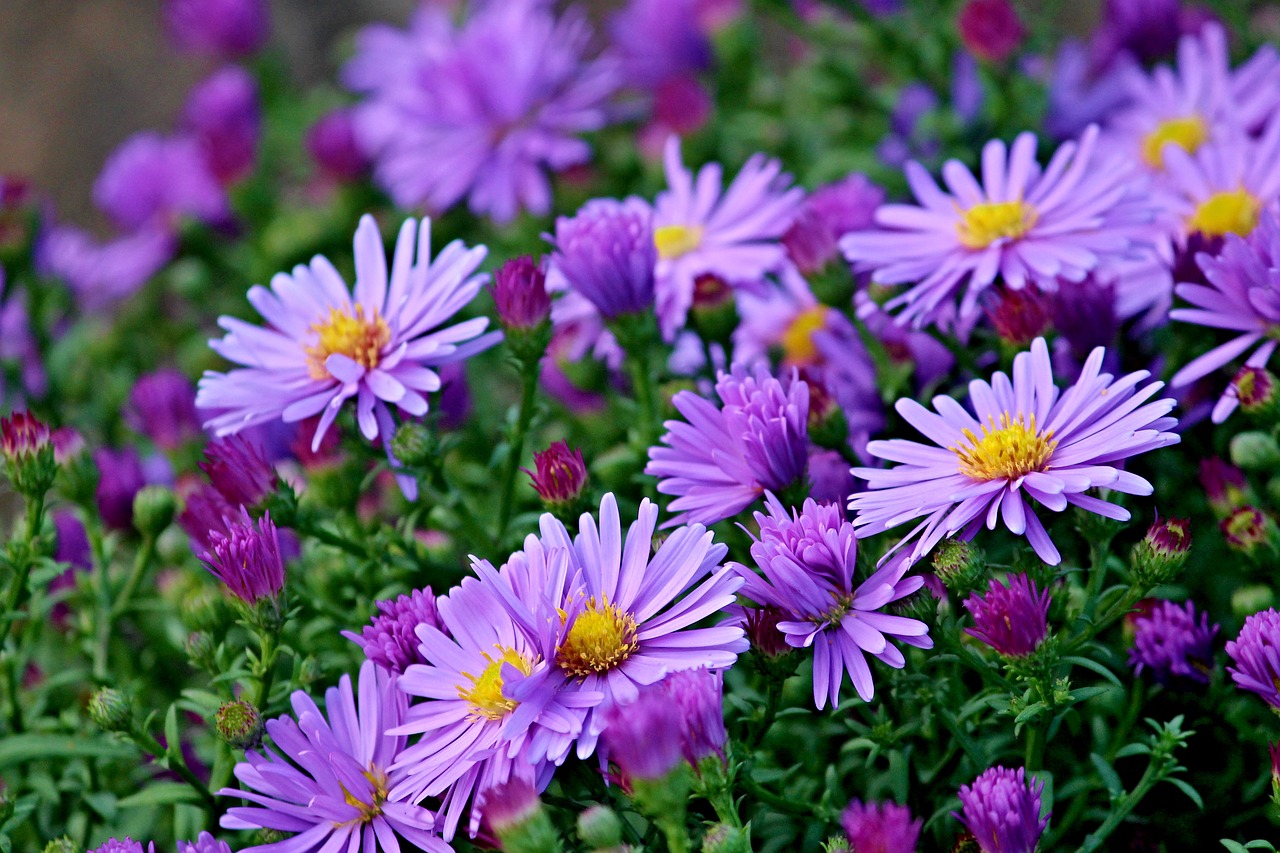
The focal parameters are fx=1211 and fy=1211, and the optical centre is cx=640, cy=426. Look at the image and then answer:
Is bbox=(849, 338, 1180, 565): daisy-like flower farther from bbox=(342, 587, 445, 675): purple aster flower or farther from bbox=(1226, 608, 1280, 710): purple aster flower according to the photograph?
bbox=(342, 587, 445, 675): purple aster flower

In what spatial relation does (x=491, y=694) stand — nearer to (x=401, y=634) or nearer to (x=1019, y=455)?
(x=401, y=634)

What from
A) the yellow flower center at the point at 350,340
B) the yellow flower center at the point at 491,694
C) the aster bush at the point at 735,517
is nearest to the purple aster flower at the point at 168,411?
the aster bush at the point at 735,517

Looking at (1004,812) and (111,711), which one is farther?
(111,711)

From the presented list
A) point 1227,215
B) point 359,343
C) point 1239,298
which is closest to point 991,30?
point 1227,215

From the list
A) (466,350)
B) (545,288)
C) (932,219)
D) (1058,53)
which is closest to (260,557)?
(466,350)

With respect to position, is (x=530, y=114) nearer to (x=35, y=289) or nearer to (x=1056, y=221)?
(x=35, y=289)

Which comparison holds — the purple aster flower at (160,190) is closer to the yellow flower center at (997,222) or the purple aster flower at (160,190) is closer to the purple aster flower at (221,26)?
the purple aster flower at (221,26)
